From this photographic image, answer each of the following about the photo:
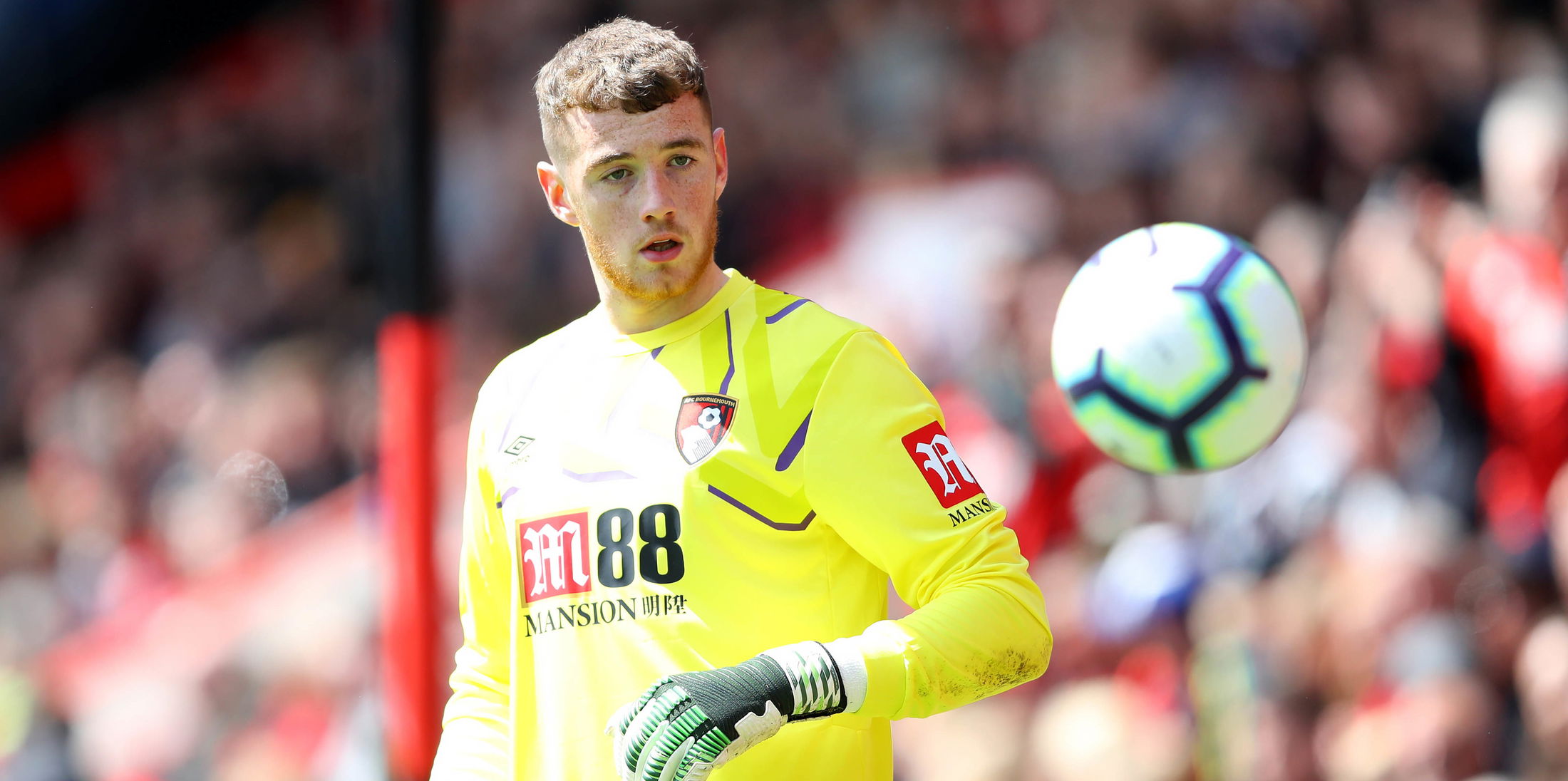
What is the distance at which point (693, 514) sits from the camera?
2.22 metres

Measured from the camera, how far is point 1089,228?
534 centimetres

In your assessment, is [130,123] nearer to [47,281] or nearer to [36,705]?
[47,281]

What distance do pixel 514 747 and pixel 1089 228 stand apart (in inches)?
137

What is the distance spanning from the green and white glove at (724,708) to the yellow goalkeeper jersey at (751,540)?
100mm

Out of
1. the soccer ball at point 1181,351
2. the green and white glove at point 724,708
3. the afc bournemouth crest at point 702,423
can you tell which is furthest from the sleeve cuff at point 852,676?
the soccer ball at point 1181,351

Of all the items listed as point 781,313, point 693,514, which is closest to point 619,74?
point 781,313

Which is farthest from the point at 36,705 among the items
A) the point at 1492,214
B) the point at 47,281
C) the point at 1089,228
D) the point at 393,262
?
the point at 1492,214

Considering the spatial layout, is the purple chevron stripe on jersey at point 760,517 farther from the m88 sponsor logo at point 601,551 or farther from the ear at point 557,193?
the ear at point 557,193

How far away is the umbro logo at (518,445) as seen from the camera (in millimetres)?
2426

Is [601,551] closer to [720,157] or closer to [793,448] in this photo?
[793,448]

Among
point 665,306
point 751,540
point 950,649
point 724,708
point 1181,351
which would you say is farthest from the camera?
point 1181,351

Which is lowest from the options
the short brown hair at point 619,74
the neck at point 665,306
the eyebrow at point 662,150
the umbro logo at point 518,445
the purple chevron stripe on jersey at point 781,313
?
the umbro logo at point 518,445

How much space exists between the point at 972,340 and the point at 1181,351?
8.07 feet

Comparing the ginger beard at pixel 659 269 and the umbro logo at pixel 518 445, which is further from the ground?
the ginger beard at pixel 659 269
